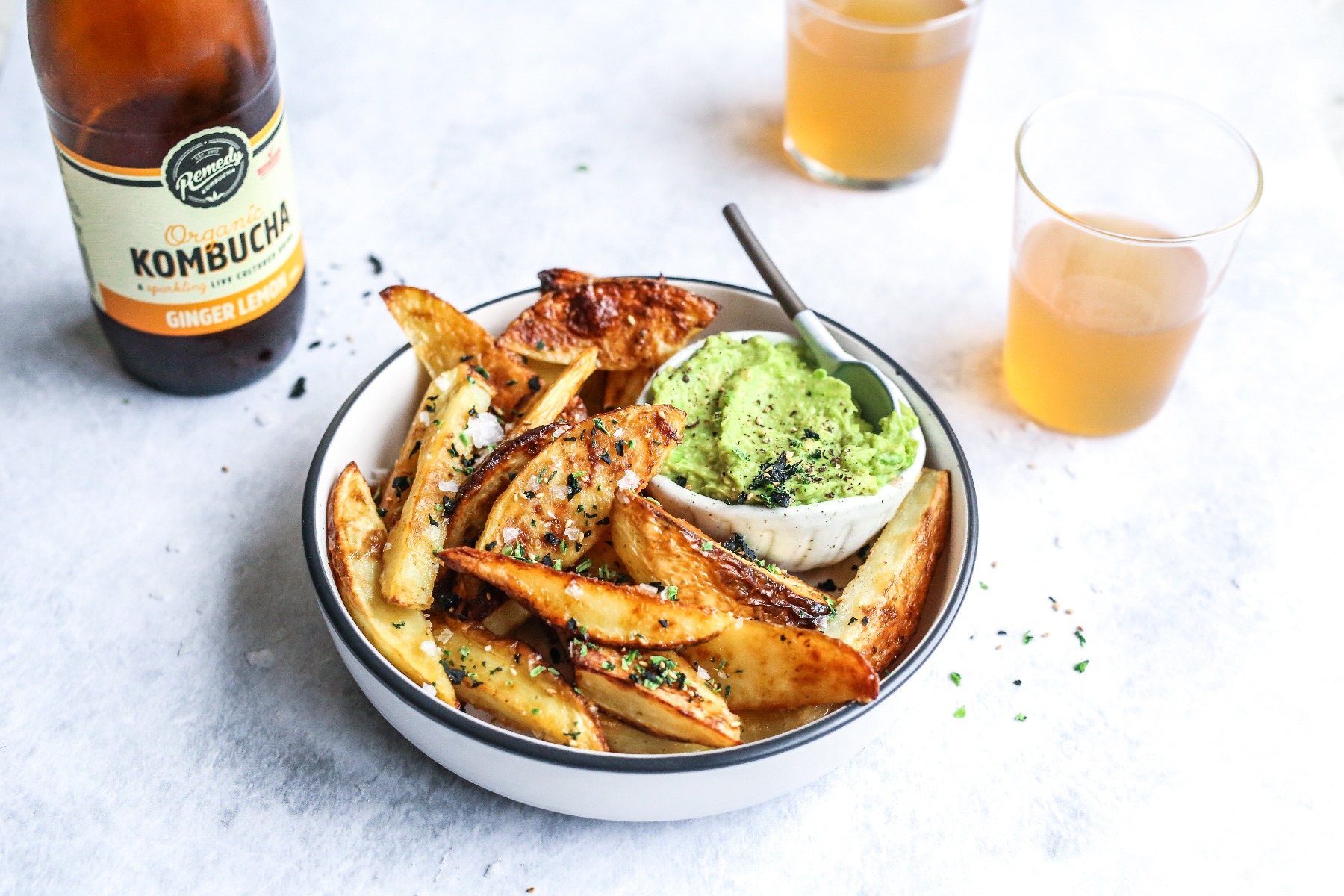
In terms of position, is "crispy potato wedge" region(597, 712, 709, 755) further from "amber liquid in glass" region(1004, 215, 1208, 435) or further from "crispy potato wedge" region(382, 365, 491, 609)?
"amber liquid in glass" region(1004, 215, 1208, 435)

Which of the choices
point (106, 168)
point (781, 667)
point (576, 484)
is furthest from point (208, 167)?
point (781, 667)

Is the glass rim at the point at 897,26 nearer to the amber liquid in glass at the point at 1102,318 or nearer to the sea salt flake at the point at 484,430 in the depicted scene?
the amber liquid in glass at the point at 1102,318

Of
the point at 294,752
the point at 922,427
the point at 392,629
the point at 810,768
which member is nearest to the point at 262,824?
the point at 294,752

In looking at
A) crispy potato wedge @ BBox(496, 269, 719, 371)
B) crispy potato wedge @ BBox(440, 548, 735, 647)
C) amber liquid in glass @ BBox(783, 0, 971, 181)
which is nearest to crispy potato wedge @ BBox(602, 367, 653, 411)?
crispy potato wedge @ BBox(496, 269, 719, 371)

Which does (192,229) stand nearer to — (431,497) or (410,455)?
(410,455)

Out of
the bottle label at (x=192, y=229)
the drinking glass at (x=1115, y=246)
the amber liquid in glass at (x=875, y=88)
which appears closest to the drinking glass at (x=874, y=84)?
the amber liquid in glass at (x=875, y=88)
